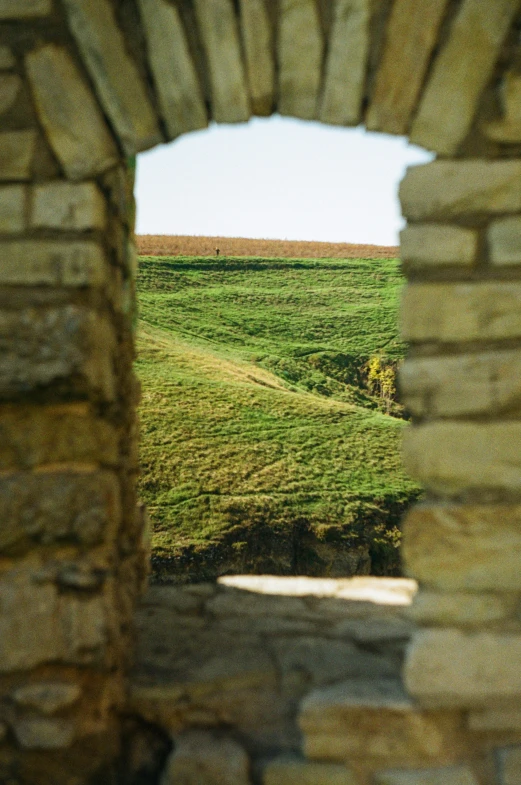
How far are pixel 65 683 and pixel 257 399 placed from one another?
6474 mm

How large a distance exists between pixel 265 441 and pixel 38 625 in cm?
549

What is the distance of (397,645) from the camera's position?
2998 mm

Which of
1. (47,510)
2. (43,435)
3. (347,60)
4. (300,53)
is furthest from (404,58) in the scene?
(47,510)

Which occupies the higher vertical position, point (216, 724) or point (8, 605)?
point (8, 605)

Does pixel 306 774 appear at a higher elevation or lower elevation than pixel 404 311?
lower

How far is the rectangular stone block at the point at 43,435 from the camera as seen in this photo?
2.45 meters

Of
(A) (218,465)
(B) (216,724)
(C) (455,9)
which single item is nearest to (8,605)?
(B) (216,724)

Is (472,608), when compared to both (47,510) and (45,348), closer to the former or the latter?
(47,510)

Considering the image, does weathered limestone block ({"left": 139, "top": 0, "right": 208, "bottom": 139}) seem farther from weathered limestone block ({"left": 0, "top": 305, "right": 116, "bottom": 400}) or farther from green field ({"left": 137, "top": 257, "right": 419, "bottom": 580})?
green field ({"left": 137, "top": 257, "right": 419, "bottom": 580})

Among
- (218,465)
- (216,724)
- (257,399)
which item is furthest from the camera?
(257,399)

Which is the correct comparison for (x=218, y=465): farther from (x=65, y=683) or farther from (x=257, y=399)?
(x=65, y=683)

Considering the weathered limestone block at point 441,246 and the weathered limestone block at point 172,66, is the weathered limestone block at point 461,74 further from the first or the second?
the weathered limestone block at point 172,66

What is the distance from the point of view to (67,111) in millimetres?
2463

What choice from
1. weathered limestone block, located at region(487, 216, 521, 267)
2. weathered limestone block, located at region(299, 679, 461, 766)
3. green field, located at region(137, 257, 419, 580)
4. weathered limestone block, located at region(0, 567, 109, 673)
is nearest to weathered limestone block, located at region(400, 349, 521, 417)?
weathered limestone block, located at region(487, 216, 521, 267)
